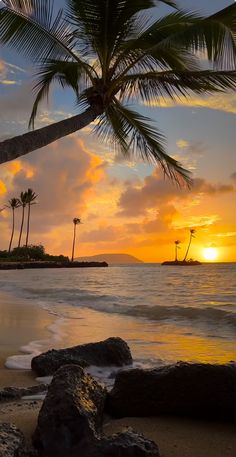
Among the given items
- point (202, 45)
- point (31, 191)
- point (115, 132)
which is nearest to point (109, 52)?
point (202, 45)

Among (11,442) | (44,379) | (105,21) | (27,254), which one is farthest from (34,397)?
(27,254)

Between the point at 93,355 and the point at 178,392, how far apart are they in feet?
8.17

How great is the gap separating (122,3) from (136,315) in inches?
350

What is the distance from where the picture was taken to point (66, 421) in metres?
2.90

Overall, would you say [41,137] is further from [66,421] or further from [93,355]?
[66,421]

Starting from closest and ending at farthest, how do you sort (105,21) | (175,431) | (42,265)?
(175,431) → (105,21) → (42,265)

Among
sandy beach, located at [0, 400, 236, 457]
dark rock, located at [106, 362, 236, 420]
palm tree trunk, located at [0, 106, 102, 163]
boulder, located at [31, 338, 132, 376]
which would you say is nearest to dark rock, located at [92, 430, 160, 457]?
sandy beach, located at [0, 400, 236, 457]

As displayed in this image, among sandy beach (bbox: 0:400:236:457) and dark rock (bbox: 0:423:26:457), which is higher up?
dark rock (bbox: 0:423:26:457)

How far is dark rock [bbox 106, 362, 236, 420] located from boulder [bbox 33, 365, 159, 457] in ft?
1.67

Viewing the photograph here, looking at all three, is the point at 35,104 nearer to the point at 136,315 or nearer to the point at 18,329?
the point at 18,329

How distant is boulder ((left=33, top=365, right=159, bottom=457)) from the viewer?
273 centimetres

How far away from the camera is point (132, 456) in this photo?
2.69m

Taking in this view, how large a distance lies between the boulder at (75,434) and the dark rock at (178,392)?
509mm

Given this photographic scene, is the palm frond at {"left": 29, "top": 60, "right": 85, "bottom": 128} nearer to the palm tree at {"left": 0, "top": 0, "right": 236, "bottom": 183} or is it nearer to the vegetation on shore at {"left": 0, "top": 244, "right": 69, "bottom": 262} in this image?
the palm tree at {"left": 0, "top": 0, "right": 236, "bottom": 183}
